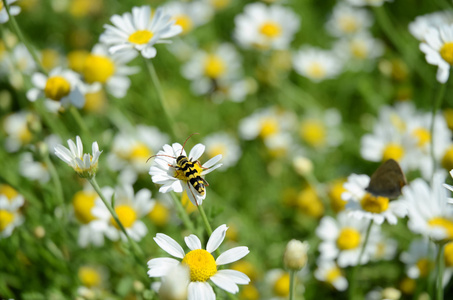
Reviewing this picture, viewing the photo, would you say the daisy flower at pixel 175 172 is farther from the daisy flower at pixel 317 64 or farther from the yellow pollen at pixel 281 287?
the daisy flower at pixel 317 64

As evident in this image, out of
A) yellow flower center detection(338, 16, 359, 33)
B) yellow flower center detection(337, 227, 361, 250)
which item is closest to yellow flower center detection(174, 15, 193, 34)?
yellow flower center detection(338, 16, 359, 33)

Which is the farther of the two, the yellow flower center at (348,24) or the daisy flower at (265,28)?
the yellow flower center at (348,24)

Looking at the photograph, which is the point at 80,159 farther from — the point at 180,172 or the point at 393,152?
the point at 393,152

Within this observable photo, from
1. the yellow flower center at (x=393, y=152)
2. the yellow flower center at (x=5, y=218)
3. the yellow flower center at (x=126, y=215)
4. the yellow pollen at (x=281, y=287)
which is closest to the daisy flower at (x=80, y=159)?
the yellow flower center at (x=126, y=215)

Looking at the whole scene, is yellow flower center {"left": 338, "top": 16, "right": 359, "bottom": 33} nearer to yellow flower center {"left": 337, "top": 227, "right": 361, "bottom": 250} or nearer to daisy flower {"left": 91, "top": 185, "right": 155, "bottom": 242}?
yellow flower center {"left": 337, "top": 227, "right": 361, "bottom": 250}

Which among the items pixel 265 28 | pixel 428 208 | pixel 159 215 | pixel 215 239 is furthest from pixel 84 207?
pixel 265 28

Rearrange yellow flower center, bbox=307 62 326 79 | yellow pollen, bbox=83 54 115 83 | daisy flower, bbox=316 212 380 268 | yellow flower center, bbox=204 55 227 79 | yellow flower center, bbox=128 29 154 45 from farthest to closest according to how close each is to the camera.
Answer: yellow flower center, bbox=307 62 326 79, yellow flower center, bbox=204 55 227 79, yellow pollen, bbox=83 54 115 83, daisy flower, bbox=316 212 380 268, yellow flower center, bbox=128 29 154 45

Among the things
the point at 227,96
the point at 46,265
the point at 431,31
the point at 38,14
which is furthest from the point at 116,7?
the point at 431,31
